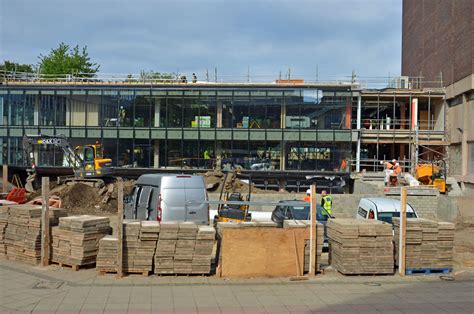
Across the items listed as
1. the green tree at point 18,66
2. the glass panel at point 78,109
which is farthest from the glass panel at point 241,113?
the green tree at point 18,66

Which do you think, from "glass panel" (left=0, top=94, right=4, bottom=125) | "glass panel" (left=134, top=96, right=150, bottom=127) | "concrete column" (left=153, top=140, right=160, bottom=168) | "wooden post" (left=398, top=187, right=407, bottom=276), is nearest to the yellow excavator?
"concrete column" (left=153, top=140, right=160, bottom=168)

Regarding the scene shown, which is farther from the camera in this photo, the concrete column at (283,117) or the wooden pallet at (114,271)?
the concrete column at (283,117)

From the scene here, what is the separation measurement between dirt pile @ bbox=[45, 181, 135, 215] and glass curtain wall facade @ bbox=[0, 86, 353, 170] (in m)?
10.5

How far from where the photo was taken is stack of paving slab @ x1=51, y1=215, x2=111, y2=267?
11023mm

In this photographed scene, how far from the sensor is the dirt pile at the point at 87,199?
27484mm

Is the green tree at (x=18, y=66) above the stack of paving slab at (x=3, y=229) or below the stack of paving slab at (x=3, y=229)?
above

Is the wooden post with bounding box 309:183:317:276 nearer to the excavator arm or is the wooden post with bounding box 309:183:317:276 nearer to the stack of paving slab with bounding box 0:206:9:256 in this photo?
the stack of paving slab with bounding box 0:206:9:256

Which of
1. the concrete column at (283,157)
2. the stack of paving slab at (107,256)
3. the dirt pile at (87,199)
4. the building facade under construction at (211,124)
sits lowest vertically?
the dirt pile at (87,199)

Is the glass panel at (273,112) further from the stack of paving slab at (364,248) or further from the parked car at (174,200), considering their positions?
the stack of paving slab at (364,248)

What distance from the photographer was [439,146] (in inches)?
1658

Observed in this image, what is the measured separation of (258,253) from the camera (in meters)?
10.9

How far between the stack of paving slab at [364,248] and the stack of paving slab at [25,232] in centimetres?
701

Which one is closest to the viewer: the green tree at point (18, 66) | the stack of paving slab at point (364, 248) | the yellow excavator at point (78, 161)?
the stack of paving slab at point (364, 248)

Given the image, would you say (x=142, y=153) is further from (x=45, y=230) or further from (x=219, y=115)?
(x=45, y=230)
